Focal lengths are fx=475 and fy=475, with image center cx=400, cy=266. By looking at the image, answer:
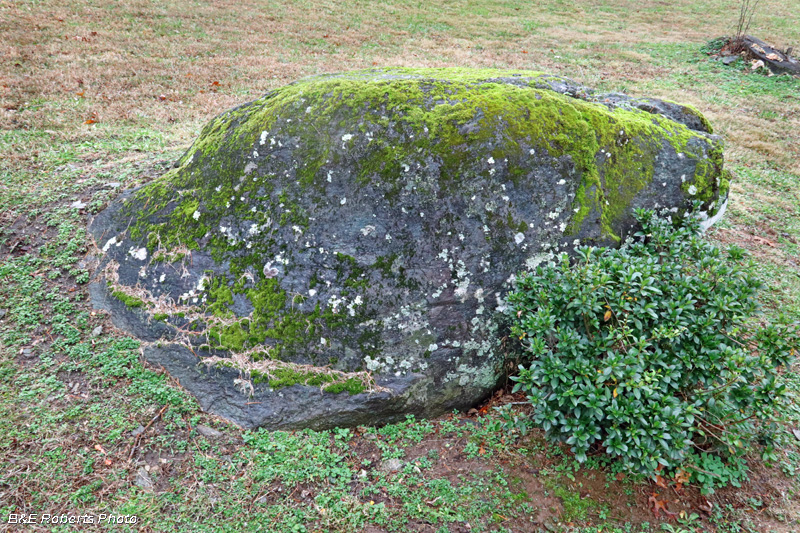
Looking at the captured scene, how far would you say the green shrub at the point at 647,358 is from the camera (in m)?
3.32

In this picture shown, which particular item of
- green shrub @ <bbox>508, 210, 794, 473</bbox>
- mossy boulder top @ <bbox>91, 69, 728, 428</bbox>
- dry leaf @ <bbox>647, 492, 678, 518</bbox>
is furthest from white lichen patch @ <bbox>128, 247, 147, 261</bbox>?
dry leaf @ <bbox>647, 492, 678, 518</bbox>

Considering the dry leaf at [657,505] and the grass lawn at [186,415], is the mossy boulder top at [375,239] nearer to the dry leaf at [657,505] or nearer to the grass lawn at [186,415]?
the grass lawn at [186,415]

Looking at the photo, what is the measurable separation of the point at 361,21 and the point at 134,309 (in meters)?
17.7

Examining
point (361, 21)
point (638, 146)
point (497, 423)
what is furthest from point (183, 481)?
point (361, 21)

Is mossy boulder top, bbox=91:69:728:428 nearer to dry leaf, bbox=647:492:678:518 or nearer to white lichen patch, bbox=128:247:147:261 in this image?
white lichen patch, bbox=128:247:147:261

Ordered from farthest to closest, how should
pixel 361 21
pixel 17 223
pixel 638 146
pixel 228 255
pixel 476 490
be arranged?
pixel 361 21 → pixel 17 223 → pixel 638 146 → pixel 228 255 → pixel 476 490

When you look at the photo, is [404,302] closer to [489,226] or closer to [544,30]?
[489,226]

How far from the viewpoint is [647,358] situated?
348 cm

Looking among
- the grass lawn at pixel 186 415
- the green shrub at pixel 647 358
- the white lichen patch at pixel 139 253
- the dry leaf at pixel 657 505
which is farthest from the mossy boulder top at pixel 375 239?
the dry leaf at pixel 657 505

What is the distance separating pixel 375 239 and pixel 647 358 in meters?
2.38

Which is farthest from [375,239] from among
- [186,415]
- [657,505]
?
[657,505]

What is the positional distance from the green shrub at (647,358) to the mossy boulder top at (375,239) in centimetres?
66

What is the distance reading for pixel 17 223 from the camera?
582 cm

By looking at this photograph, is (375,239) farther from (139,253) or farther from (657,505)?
(657,505)
